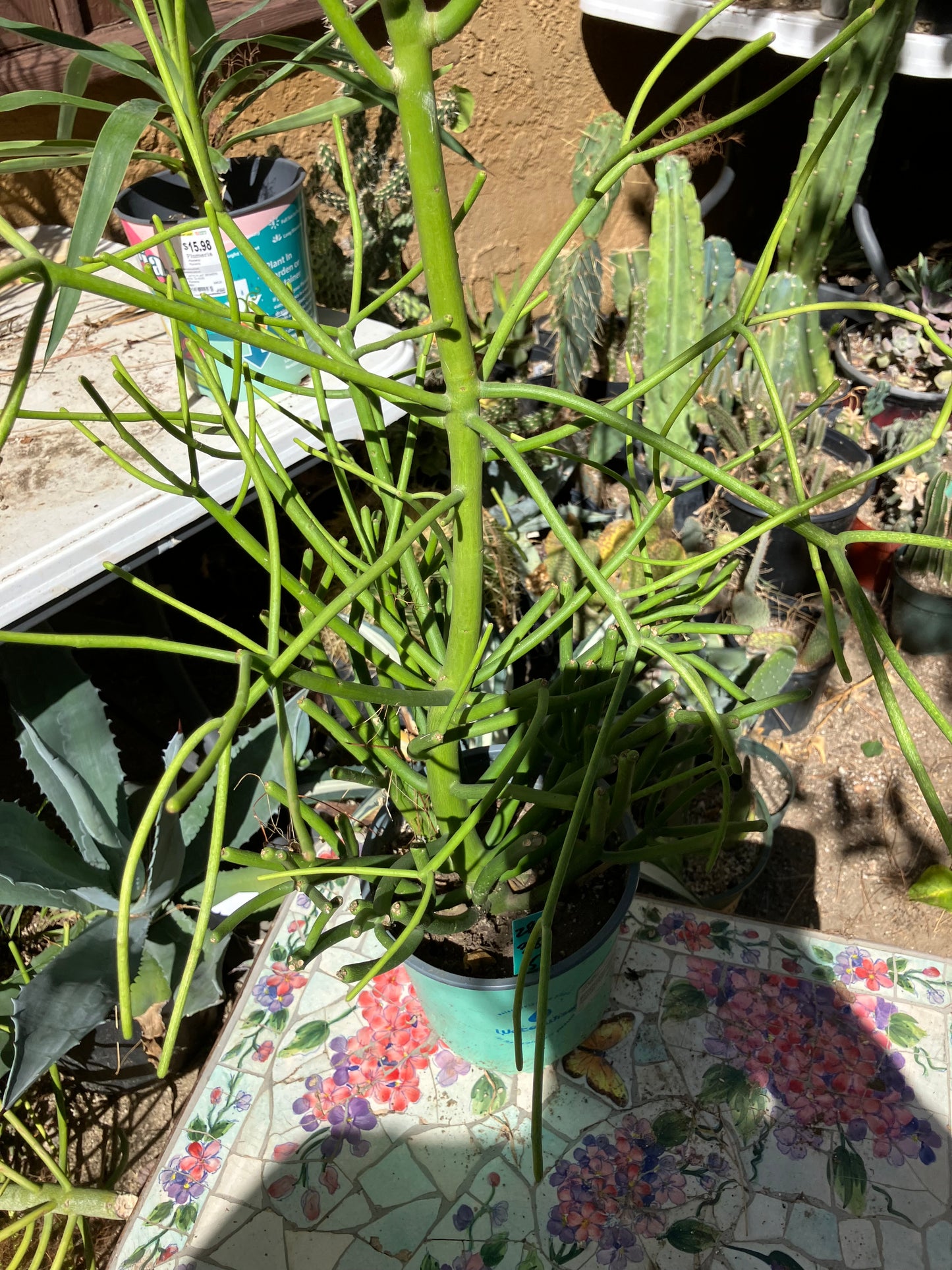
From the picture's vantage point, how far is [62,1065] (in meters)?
1.14

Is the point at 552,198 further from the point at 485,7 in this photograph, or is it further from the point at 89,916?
the point at 89,916

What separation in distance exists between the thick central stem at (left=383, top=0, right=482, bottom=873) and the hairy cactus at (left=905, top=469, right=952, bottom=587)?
1259 mm

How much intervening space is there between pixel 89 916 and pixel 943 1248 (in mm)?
841

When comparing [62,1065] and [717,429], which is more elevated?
[717,429]

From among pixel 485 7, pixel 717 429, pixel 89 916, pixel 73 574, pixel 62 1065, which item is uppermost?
pixel 485 7

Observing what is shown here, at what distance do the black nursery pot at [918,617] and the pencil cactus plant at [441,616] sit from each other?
3.64ft

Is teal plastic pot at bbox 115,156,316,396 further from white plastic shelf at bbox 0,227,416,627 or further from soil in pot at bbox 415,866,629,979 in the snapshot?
soil in pot at bbox 415,866,629,979

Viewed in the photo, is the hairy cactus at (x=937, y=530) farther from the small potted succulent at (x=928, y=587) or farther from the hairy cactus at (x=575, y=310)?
the hairy cactus at (x=575, y=310)

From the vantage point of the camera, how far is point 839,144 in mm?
1725

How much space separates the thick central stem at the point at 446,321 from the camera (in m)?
0.35

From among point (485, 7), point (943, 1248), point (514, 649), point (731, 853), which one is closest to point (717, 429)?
point (731, 853)

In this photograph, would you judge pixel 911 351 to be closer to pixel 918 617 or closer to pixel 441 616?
pixel 918 617

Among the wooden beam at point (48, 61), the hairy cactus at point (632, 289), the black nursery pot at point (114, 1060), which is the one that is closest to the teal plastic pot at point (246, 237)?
the wooden beam at point (48, 61)

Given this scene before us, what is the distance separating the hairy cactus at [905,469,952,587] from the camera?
1549 millimetres
